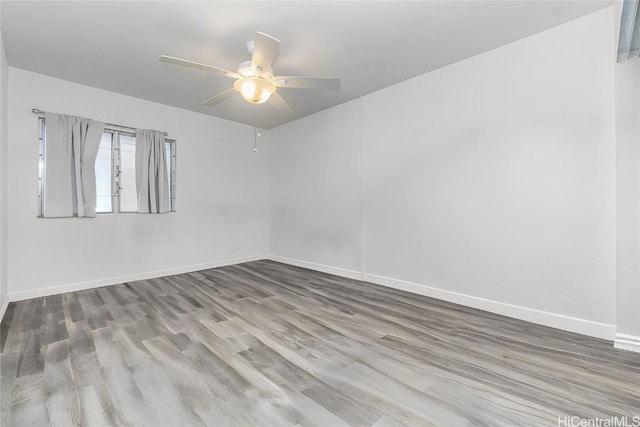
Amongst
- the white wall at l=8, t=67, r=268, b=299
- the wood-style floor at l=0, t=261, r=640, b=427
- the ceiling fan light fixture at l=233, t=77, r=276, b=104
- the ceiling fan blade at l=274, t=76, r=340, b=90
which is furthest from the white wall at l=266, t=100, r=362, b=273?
the ceiling fan light fixture at l=233, t=77, r=276, b=104

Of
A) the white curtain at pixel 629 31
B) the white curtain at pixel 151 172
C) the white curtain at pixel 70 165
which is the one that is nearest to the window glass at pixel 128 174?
the white curtain at pixel 151 172

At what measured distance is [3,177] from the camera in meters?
3.01

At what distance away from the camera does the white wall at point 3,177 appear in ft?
9.13

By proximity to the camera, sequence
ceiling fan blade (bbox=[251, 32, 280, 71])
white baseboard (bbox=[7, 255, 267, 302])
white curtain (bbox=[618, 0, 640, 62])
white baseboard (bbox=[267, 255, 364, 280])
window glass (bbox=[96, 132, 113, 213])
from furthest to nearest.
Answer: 1. white baseboard (bbox=[267, 255, 364, 280])
2. window glass (bbox=[96, 132, 113, 213])
3. white baseboard (bbox=[7, 255, 267, 302])
4. ceiling fan blade (bbox=[251, 32, 280, 71])
5. white curtain (bbox=[618, 0, 640, 62])

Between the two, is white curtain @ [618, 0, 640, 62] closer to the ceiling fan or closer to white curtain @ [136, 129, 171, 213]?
the ceiling fan

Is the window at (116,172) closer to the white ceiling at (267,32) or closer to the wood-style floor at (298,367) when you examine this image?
the white ceiling at (267,32)

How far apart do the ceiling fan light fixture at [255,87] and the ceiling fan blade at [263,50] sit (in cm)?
11

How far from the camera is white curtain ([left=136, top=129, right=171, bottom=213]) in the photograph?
4.18 metres

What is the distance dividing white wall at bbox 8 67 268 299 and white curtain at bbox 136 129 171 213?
0.17m

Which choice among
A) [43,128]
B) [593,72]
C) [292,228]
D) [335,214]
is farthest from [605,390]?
[43,128]

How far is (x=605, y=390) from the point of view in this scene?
→ 1675 mm

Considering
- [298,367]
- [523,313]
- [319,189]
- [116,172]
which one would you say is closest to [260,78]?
[298,367]

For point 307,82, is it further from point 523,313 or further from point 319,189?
point 523,313

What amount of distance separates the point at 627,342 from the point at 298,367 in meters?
2.49
